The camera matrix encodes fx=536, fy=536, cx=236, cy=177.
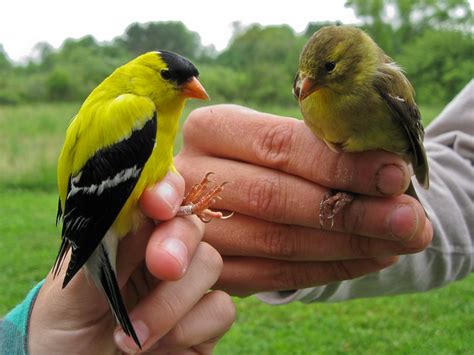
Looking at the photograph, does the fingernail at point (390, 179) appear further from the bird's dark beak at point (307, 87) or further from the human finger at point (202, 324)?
the human finger at point (202, 324)

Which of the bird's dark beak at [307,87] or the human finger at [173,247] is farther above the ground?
the bird's dark beak at [307,87]

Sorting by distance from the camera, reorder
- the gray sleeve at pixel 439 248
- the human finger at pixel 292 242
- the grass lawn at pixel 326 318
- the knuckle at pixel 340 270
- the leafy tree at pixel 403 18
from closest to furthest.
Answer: the human finger at pixel 292 242, the knuckle at pixel 340 270, the gray sleeve at pixel 439 248, the grass lawn at pixel 326 318, the leafy tree at pixel 403 18

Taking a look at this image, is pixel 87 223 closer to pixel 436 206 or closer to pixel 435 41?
pixel 436 206

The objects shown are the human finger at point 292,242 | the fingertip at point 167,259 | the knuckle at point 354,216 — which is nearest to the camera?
the fingertip at point 167,259

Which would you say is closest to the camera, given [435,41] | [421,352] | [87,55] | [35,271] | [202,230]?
[202,230]

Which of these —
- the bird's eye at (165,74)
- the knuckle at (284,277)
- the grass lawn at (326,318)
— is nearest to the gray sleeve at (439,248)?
the knuckle at (284,277)

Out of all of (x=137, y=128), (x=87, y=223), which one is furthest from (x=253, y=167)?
(x=87, y=223)
